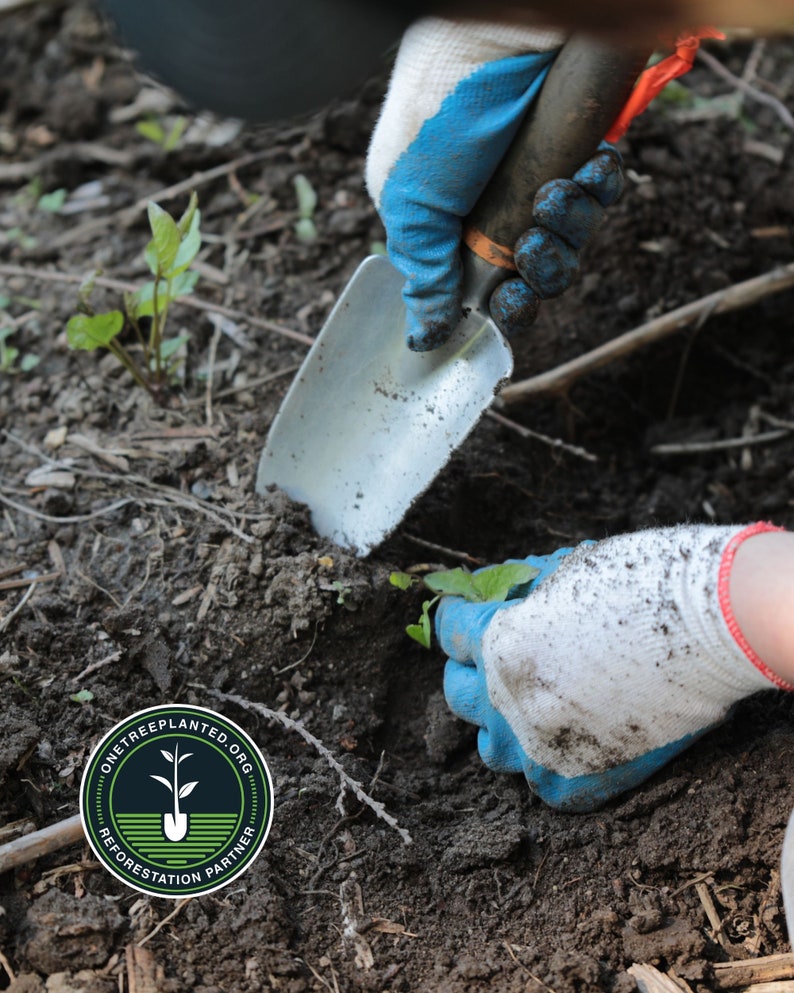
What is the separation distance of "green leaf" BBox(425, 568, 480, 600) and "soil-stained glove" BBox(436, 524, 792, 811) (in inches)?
2.7

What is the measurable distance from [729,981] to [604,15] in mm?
1244

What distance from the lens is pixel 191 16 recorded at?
3.02 feet

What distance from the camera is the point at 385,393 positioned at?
1889mm

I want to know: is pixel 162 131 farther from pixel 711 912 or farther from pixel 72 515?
pixel 711 912

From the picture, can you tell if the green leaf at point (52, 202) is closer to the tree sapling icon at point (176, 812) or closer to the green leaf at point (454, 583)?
the green leaf at point (454, 583)

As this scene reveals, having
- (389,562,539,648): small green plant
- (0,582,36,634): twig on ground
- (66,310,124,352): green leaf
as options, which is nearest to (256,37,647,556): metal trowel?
(389,562,539,648): small green plant

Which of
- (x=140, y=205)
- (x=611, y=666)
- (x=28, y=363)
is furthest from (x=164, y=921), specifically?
(x=140, y=205)

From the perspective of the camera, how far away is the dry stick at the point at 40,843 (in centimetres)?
140

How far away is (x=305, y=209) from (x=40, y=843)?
1612mm

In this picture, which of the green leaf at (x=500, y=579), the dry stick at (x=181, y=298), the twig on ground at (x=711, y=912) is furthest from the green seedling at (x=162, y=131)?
the twig on ground at (x=711, y=912)

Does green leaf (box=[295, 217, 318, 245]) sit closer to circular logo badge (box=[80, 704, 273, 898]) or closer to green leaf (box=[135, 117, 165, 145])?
green leaf (box=[135, 117, 165, 145])

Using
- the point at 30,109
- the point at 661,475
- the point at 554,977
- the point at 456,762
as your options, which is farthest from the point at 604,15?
the point at 30,109

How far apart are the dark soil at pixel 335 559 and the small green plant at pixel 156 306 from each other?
70mm

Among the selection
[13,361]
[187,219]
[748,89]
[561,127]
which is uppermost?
[561,127]
